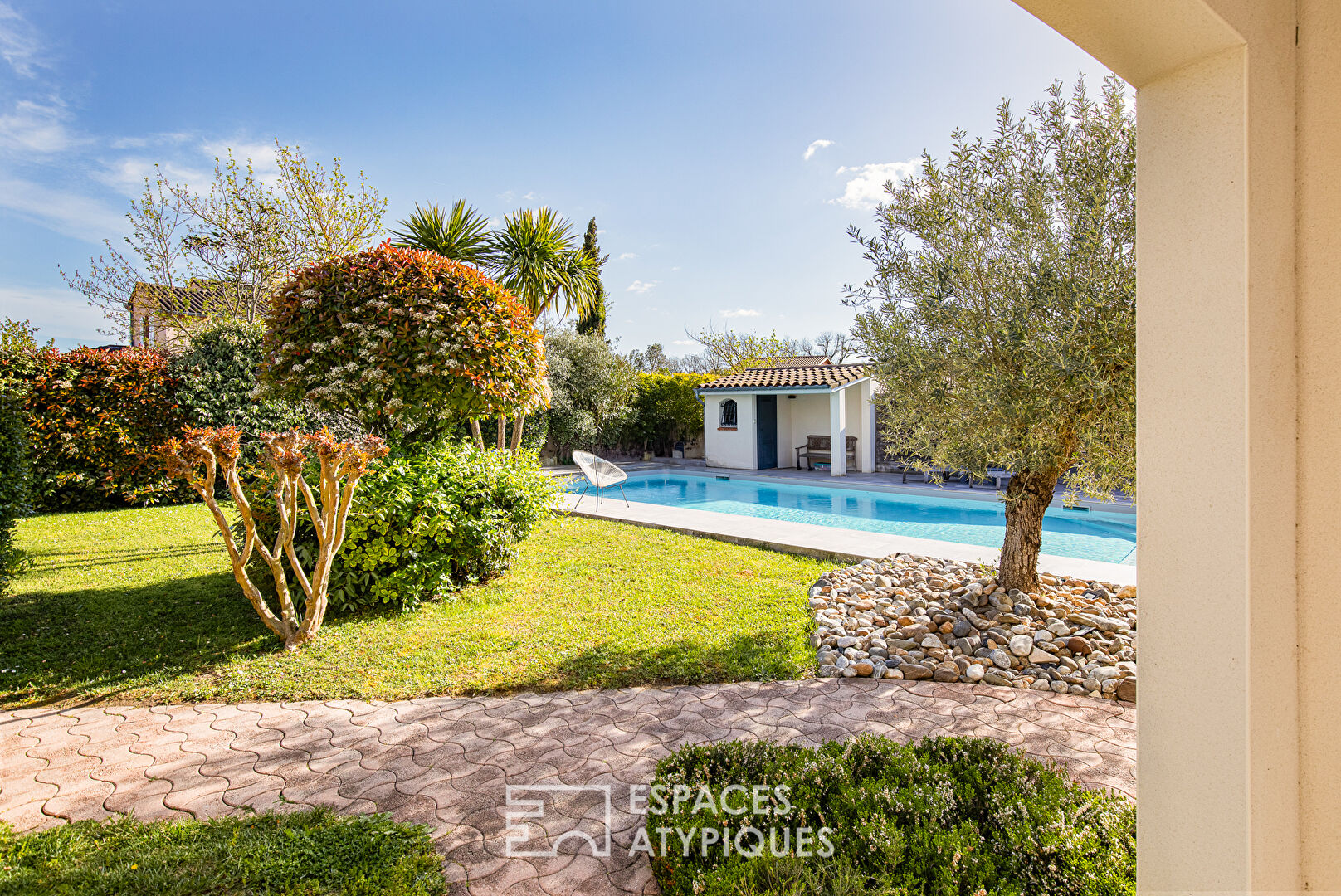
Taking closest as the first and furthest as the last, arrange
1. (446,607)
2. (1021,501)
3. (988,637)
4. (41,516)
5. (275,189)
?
(988,637), (1021,501), (446,607), (41,516), (275,189)

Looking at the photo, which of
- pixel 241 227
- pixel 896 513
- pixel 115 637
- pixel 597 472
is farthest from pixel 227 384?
pixel 896 513

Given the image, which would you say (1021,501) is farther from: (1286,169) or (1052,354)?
(1286,169)

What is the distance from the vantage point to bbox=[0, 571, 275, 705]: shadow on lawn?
13.6 feet

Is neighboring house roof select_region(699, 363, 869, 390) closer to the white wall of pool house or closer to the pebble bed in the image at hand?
the white wall of pool house

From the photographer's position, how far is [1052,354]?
391 cm

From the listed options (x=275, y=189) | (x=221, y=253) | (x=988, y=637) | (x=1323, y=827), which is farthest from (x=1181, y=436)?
(x=221, y=253)

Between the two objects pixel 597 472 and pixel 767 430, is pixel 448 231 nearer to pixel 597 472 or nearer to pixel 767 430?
pixel 597 472

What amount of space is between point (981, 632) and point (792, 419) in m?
15.5

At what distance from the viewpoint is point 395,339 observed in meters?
6.16

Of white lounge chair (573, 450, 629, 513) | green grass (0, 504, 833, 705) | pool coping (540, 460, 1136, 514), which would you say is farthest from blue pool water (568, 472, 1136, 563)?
green grass (0, 504, 833, 705)

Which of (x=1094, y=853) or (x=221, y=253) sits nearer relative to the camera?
(x=1094, y=853)

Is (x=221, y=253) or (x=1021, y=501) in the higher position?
(x=221, y=253)

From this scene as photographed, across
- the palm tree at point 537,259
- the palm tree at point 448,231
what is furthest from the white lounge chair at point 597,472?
the palm tree at point 448,231

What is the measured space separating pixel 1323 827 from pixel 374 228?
14.2m
